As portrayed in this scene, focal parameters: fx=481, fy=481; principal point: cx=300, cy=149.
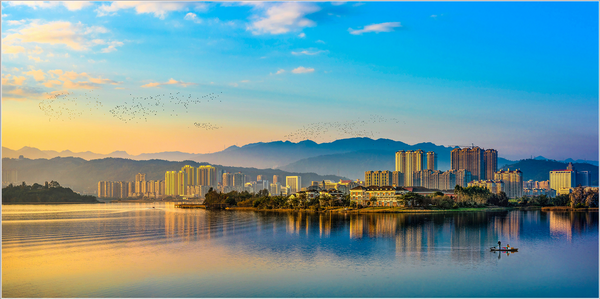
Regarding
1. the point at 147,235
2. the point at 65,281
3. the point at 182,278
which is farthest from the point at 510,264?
the point at 147,235

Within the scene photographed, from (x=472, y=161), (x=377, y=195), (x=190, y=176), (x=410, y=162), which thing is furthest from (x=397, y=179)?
(x=190, y=176)

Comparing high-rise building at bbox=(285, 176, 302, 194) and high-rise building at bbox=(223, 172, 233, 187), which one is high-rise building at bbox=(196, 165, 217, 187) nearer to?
high-rise building at bbox=(223, 172, 233, 187)

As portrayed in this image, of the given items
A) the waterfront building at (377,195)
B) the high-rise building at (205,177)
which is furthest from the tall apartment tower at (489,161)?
the waterfront building at (377,195)

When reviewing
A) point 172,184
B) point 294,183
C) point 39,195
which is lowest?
point 294,183

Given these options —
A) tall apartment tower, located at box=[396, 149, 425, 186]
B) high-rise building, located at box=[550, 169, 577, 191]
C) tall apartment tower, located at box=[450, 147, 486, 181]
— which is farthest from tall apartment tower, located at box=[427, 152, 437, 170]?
high-rise building, located at box=[550, 169, 577, 191]

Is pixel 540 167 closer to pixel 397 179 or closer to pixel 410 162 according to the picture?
pixel 410 162

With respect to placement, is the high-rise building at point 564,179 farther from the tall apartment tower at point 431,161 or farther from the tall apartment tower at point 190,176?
the tall apartment tower at point 190,176

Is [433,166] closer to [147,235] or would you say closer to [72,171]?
[147,235]
